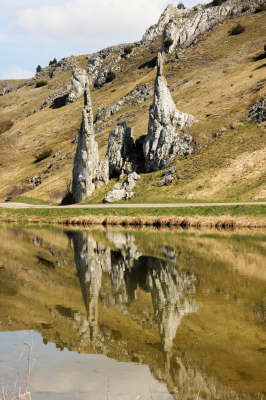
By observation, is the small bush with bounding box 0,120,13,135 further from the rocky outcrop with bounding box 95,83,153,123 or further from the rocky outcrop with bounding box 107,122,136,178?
the rocky outcrop with bounding box 107,122,136,178

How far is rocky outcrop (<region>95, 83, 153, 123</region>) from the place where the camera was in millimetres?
123394

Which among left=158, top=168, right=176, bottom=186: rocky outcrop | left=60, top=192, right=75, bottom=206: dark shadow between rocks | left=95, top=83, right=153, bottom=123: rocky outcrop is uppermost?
left=95, top=83, right=153, bottom=123: rocky outcrop

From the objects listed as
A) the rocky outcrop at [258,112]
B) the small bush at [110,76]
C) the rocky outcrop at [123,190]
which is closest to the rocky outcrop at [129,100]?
the small bush at [110,76]

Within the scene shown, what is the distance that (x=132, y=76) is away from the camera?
147000 mm

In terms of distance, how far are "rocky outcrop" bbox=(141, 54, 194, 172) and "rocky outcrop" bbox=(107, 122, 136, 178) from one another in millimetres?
2378

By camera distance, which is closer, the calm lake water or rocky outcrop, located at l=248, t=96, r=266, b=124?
the calm lake water

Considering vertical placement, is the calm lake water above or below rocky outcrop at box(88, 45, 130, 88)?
below

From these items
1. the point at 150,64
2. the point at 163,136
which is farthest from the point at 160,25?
the point at 163,136

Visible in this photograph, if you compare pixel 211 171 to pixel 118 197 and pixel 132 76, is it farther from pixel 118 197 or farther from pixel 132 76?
pixel 132 76

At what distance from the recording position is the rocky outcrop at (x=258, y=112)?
261ft

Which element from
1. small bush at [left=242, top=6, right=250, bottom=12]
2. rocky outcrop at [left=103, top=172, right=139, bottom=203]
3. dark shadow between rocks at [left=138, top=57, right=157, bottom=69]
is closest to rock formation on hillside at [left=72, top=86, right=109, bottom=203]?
rocky outcrop at [left=103, top=172, right=139, bottom=203]

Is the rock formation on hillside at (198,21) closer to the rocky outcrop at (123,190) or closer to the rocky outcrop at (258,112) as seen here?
the rocky outcrop at (258,112)

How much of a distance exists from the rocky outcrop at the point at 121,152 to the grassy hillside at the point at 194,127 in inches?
178

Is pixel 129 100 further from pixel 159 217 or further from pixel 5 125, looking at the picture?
pixel 159 217
